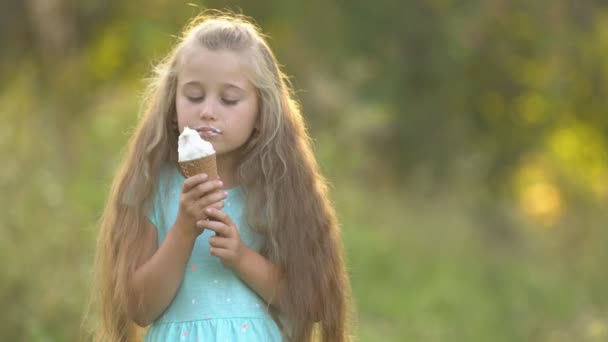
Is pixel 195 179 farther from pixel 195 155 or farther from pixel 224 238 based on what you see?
pixel 224 238

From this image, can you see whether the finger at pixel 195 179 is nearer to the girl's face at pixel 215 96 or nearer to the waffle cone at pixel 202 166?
the waffle cone at pixel 202 166

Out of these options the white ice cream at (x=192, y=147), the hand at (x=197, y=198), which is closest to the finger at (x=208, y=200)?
the hand at (x=197, y=198)

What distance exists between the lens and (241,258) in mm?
3113

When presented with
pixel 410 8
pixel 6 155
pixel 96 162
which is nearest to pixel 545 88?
pixel 410 8

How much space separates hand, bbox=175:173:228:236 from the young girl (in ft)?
0.11

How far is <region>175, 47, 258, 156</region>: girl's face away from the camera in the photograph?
310 cm

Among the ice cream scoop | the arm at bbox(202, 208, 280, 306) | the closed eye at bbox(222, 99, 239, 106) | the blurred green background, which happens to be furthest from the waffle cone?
the blurred green background

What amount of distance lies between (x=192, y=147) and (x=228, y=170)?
1.14 feet

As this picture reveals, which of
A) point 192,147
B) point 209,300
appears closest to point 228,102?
point 192,147

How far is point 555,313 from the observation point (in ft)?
28.6

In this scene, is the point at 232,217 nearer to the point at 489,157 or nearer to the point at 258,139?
the point at 258,139

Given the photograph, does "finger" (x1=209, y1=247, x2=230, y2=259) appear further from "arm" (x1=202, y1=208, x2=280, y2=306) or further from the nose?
the nose

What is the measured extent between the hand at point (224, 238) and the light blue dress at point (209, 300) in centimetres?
13

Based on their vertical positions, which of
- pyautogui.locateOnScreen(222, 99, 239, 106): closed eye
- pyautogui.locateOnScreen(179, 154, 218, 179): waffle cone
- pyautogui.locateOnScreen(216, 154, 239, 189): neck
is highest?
pyautogui.locateOnScreen(222, 99, 239, 106): closed eye
